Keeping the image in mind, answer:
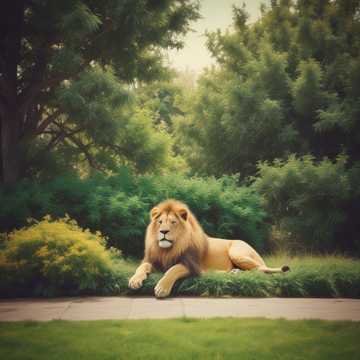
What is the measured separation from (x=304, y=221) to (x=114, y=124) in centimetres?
555

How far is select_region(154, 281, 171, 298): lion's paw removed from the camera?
7241 millimetres

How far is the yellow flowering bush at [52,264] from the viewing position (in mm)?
7645

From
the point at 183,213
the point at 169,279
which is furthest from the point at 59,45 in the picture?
the point at 169,279

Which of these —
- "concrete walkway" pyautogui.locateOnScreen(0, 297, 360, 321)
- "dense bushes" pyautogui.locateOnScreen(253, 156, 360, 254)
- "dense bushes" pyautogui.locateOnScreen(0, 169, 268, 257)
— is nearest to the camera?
"concrete walkway" pyautogui.locateOnScreen(0, 297, 360, 321)

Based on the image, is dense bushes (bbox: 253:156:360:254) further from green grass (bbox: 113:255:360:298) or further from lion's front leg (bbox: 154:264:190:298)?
lion's front leg (bbox: 154:264:190:298)

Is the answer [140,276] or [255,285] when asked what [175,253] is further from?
[255,285]

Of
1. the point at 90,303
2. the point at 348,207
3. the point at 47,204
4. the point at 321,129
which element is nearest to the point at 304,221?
the point at 348,207

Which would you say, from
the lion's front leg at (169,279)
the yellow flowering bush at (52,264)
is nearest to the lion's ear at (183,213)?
the lion's front leg at (169,279)

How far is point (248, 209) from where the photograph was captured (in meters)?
11.6

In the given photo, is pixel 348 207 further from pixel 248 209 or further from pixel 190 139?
pixel 190 139

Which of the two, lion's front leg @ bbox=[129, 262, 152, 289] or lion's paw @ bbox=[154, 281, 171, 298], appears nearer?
lion's paw @ bbox=[154, 281, 171, 298]

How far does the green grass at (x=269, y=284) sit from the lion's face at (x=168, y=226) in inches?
21.7

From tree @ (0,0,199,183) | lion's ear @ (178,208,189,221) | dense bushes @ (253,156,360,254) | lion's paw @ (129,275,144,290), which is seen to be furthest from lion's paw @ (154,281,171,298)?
tree @ (0,0,199,183)

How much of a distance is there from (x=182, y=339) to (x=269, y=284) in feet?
10.2
